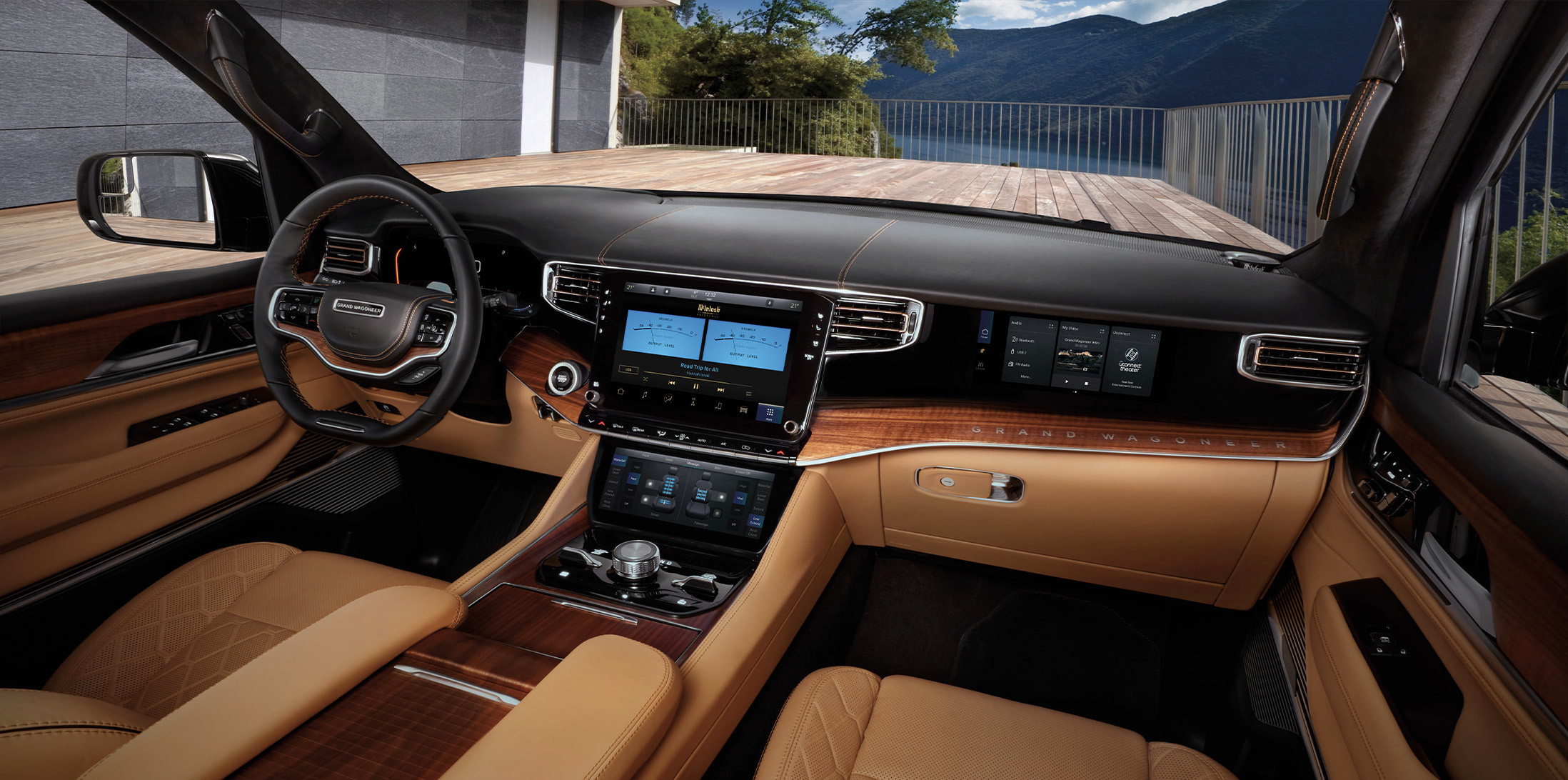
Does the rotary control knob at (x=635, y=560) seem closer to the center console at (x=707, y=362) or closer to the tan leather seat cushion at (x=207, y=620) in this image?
the center console at (x=707, y=362)

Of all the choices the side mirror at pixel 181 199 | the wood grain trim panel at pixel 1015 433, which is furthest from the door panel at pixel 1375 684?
the side mirror at pixel 181 199

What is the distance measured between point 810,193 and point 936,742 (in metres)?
1.55

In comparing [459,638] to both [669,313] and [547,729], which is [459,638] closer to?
[547,729]

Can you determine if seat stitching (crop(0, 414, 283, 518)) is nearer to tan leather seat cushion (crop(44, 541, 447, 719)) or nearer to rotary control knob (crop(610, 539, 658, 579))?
tan leather seat cushion (crop(44, 541, 447, 719))

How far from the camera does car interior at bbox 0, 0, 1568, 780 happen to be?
0.89 meters

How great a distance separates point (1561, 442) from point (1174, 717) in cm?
95

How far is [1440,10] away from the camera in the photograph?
1.08 m

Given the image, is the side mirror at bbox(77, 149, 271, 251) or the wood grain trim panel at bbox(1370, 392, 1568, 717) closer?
the wood grain trim panel at bbox(1370, 392, 1568, 717)

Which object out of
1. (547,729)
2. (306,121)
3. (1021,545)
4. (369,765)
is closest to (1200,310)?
(1021,545)

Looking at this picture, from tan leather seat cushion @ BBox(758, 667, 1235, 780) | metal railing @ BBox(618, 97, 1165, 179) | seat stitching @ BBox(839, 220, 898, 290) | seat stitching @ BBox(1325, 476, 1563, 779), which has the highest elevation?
metal railing @ BBox(618, 97, 1165, 179)

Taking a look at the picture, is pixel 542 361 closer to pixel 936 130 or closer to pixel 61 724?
pixel 61 724

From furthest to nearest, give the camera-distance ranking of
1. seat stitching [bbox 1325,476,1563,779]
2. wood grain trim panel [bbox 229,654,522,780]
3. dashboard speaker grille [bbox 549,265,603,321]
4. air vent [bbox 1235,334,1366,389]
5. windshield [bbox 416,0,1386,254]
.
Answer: windshield [bbox 416,0,1386,254] < dashboard speaker grille [bbox 549,265,603,321] < air vent [bbox 1235,334,1366,389] < wood grain trim panel [bbox 229,654,522,780] < seat stitching [bbox 1325,476,1563,779]

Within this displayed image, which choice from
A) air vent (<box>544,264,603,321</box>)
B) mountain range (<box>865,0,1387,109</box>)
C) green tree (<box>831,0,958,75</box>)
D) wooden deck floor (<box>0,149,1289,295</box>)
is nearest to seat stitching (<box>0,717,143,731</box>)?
air vent (<box>544,264,603,321</box>)

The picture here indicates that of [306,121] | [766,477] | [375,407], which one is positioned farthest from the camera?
[375,407]
